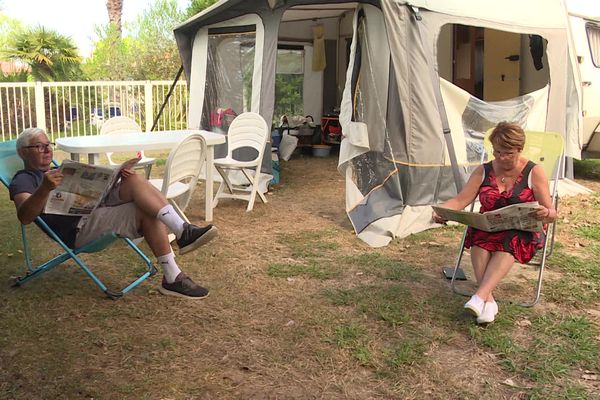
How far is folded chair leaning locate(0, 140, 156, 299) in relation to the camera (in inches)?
134

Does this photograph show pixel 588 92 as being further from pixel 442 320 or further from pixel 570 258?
pixel 442 320

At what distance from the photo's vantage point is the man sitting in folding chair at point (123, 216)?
3.41m

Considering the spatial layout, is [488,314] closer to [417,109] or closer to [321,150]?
[417,109]

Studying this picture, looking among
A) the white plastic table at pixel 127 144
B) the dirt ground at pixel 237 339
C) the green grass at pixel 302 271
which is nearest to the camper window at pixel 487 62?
the white plastic table at pixel 127 144

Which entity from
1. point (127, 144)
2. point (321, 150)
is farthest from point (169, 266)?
point (321, 150)

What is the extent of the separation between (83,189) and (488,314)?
229 cm

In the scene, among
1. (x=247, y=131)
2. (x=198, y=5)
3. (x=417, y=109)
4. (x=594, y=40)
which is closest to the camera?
(x=417, y=109)

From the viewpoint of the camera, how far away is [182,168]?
4254 millimetres

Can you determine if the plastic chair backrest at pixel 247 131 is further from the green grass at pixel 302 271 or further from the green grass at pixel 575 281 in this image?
the green grass at pixel 575 281

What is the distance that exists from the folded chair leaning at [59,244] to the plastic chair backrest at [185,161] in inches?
20.9

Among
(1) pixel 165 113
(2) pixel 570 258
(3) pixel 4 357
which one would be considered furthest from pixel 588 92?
(1) pixel 165 113

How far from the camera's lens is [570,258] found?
4383 mm

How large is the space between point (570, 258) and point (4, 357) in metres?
3.67

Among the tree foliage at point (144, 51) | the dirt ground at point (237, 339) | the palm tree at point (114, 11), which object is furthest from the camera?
the palm tree at point (114, 11)
